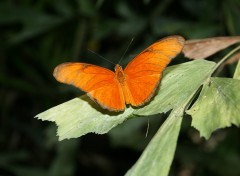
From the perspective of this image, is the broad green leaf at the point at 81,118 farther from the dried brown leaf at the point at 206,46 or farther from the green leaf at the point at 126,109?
the dried brown leaf at the point at 206,46

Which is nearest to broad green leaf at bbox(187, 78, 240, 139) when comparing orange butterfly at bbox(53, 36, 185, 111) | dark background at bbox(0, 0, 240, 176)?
orange butterfly at bbox(53, 36, 185, 111)

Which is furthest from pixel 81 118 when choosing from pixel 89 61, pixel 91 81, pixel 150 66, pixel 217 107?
pixel 89 61

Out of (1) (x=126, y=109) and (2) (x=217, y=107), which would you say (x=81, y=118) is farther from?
(2) (x=217, y=107)

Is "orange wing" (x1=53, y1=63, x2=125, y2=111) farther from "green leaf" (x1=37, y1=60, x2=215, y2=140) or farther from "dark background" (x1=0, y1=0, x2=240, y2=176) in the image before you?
"dark background" (x1=0, y1=0, x2=240, y2=176)

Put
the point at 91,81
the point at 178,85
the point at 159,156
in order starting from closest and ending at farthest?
the point at 159,156
the point at 178,85
the point at 91,81

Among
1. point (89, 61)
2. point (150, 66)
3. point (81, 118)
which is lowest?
point (89, 61)

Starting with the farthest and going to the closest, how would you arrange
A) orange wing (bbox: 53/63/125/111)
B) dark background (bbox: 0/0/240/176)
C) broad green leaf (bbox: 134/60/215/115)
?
1. dark background (bbox: 0/0/240/176)
2. orange wing (bbox: 53/63/125/111)
3. broad green leaf (bbox: 134/60/215/115)

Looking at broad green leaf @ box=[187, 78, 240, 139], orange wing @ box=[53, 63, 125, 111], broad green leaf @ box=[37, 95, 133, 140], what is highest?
broad green leaf @ box=[187, 78, 240, 139]
